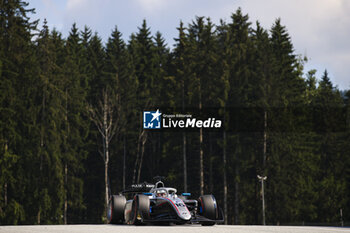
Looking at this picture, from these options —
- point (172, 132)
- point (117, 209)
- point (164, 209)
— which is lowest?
point (117, 209)

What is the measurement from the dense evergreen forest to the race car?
22.9m

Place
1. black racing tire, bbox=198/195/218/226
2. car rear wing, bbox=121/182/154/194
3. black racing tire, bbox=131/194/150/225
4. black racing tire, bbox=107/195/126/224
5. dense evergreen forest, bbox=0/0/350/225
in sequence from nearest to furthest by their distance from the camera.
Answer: black racing tire, bbox=131/194/150/225 → black racing tire, bbox=198/195/218/226 → black racing tire, bbox=107/195/126/224 → car rear wing, bbox=121/182/154/194 → dense evergreen forest, bbox=0/0/350/225

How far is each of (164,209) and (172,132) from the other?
35511 millimetres

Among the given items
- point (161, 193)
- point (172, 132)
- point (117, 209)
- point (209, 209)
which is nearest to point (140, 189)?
point (117, 209)

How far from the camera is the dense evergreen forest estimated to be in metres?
46.8

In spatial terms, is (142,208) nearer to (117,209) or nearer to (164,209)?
(164,209)

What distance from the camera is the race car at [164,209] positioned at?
788 inches

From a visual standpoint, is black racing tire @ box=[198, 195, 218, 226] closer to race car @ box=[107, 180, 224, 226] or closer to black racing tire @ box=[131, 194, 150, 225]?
race car @ box=[107, 180, 224, 226]

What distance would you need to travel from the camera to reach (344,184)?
59.2 metres

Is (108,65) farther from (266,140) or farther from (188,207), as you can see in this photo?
(188,207)

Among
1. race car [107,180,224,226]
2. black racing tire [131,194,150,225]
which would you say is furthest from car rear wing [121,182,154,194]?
black racing tire [131,194,150,225]

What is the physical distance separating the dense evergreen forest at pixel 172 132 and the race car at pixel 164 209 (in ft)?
75.2

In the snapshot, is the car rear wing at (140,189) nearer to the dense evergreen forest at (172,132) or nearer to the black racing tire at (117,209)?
the black racing tire at (117,209)

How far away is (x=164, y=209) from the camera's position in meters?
20.5
